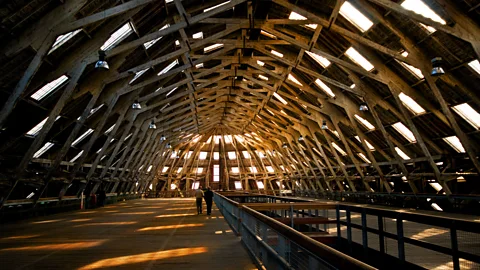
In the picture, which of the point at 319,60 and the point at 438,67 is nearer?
the point at 438,67

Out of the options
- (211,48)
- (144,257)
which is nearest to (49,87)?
(211,48)

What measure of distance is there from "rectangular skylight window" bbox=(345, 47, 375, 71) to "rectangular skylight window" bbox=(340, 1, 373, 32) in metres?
1.66

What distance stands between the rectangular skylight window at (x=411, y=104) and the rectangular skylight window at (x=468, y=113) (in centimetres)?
179

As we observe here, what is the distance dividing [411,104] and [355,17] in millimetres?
4932

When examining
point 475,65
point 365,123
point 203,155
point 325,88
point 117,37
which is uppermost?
point 117,37

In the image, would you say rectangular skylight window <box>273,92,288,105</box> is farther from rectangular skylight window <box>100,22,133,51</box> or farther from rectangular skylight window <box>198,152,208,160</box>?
rectangular skylight window <box>198,152,208,160</box>

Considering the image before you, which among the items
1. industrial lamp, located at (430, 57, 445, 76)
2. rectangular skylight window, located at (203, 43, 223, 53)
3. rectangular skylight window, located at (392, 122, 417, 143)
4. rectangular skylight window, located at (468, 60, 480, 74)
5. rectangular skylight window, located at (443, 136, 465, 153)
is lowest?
rectangular skylight window, located at (443, 136, 465, 153)

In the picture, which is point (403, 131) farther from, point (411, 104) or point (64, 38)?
point (64, 38)

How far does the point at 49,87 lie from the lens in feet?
42.1

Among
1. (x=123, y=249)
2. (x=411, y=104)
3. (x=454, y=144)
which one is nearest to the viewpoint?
(x=123, y=249)

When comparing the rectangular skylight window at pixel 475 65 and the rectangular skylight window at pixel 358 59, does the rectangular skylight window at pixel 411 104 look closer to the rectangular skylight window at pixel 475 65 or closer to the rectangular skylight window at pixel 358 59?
the rectangular skylight window at pixel 358 59

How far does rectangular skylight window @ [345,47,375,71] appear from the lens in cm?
1516

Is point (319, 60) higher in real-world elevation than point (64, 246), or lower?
higher

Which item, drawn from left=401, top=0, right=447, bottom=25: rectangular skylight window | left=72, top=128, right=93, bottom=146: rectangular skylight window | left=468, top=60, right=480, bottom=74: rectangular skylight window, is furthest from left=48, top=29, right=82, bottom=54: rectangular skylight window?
left=468, top=60, right=480, bottom=74: rectangular skylight window
